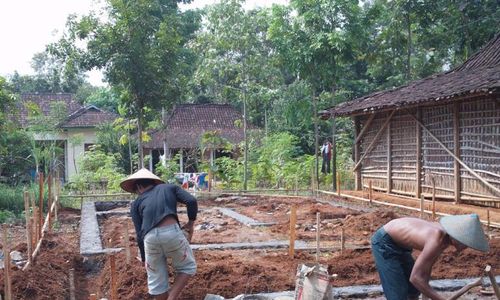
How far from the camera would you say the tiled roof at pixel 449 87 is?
11.6m

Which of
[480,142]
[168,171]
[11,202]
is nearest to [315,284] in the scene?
[480,142]

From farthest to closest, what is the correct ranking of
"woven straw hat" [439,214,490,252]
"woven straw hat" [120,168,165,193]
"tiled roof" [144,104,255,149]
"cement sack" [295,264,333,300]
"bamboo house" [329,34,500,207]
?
"tiled roof" [144,104,255,149]
"bamboo house" [329,34,500,207]
"woven straw hat" [120,168,165,193]
"cement sack" [295,264,333,300]
"woven straw hat" [439,214,490,252]

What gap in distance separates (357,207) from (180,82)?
7510 mm

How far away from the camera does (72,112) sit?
104ft

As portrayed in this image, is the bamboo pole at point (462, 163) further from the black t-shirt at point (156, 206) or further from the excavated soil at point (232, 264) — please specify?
the black t-shirt at point (156, 206)

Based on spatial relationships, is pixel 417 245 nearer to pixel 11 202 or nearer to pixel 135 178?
pixel 135 178

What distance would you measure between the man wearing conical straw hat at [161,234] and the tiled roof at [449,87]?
748 cm

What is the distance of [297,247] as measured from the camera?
883 cm

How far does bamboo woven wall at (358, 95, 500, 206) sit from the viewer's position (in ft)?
40.3

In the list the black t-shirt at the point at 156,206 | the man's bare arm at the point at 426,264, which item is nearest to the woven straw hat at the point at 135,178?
the black t-shirt at the point at 156,206

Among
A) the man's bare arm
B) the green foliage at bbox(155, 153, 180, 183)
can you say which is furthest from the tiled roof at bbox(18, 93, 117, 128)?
the man's bare arm

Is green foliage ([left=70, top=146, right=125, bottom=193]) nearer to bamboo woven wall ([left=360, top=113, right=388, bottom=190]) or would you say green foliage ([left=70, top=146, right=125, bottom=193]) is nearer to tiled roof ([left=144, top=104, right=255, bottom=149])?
tiled roof ([left=144, top=104, right=255, bottom=149])

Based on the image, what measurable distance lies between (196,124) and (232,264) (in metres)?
23.8

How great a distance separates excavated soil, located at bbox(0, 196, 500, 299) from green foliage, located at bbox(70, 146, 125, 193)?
733cm
